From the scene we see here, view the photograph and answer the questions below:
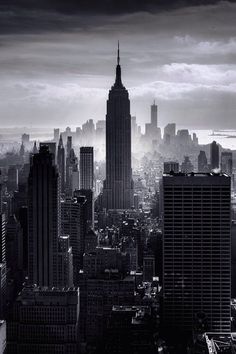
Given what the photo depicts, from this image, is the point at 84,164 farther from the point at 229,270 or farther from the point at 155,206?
the point at 229,270

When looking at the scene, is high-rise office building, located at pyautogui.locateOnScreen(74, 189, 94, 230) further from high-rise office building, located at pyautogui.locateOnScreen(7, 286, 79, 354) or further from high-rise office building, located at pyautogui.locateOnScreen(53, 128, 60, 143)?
high-rise office building, located at pyautogui.locateOnScreen(7, 286, 79, 354)

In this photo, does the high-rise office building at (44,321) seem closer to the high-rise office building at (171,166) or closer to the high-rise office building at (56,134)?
the high-rise office building at (56,134)

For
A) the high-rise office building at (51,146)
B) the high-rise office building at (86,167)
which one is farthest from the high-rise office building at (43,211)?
the high-rise office building at (86,167)

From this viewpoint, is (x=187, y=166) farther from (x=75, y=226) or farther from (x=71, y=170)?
(x=71, y=170)

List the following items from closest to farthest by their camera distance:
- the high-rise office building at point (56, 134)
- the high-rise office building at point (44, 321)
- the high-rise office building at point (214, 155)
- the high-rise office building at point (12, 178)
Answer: the high-rise office building at point (44, 321) < the high-rise office building at point (56, 134) < the high-rise office building at point (214, 155) < the high-rise office building at point (12, 178)

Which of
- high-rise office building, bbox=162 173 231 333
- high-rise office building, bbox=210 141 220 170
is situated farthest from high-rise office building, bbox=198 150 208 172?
high-rise office building, bbox=162 173 231 333

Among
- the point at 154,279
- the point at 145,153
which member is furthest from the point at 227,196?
the point at 145,153

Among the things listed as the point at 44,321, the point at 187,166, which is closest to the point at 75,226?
the point at 187,166
